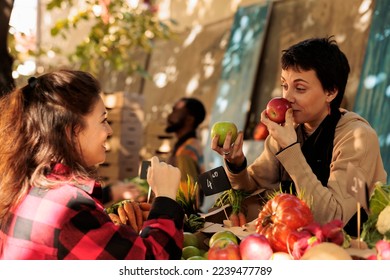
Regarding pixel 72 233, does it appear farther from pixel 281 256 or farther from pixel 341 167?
pixel 341 167

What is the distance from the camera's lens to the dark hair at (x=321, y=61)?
2562 mm

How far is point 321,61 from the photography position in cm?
256

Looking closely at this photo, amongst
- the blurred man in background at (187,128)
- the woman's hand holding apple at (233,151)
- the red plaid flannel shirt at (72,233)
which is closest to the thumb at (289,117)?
the woman's hand holding apple at (233,151)

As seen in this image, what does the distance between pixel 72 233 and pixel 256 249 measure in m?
0.57

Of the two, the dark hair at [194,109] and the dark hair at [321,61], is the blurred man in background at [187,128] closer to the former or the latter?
the dark hair at [194,109]

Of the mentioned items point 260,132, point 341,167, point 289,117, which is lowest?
point 260,132

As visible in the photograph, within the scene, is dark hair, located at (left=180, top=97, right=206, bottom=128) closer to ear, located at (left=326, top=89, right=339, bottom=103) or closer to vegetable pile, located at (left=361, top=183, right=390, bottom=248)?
ear, located at (left=326, top=89, right=339, bottom=103)

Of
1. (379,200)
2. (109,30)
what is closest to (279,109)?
(379,200)

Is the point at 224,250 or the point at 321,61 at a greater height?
the point at 321,61

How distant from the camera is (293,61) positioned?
8.47 ft

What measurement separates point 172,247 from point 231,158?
88cm

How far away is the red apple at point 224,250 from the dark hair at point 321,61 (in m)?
0.86

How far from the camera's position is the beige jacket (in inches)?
90.0

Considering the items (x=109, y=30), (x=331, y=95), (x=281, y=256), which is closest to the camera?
(x=281, y=256)
